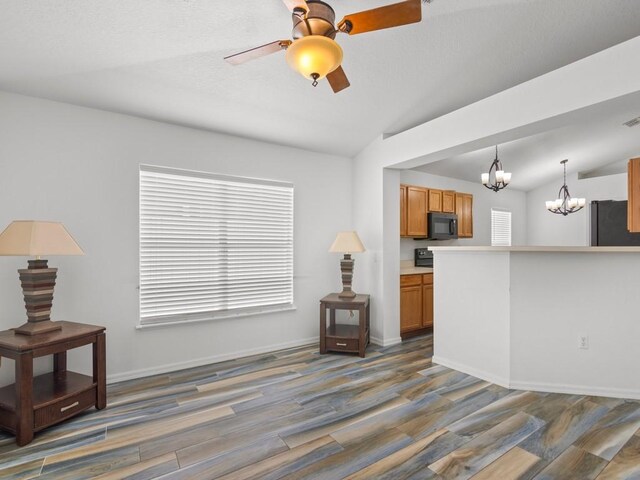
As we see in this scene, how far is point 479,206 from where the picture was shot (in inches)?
262

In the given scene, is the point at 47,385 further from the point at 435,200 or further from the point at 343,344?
the point at 435,200

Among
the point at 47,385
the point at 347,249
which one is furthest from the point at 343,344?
the point at 47,385

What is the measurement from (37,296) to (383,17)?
2925 millimetres

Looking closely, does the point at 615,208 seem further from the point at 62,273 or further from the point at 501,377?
the point at 62,273

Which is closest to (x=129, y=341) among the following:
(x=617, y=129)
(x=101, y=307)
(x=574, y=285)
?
(x=101, y=307)

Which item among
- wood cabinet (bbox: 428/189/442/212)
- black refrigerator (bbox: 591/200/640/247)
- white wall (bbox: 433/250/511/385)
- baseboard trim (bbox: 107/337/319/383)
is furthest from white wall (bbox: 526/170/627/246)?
baseboard trim (bbox: 107/337/319/383)

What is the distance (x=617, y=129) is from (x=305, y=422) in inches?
238

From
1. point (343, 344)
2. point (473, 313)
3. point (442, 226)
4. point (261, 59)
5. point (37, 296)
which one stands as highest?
point (261, 59)

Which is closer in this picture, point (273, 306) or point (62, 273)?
point (62, 273)

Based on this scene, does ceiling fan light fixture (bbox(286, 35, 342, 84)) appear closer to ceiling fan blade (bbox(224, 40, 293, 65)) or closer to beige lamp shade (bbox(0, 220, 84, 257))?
ceiling fan blade (bbox(224, 40, 293, 65))

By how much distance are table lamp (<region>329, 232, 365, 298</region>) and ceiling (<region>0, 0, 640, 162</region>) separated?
137cm

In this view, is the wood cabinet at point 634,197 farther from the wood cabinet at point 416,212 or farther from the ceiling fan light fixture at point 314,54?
the ceiling fan light fixture at point 314,54

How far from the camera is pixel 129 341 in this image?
125 inches

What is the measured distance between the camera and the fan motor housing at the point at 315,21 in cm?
165
